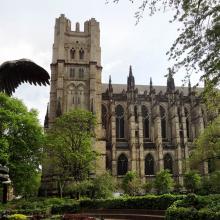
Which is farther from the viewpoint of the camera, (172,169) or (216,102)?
(172,169)

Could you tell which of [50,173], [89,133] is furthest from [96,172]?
[89,133]

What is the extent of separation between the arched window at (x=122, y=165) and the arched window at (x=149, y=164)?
3519 mm

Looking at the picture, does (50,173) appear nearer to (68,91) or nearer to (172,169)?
(68,91)

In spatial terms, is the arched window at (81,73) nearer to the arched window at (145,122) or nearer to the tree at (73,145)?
the arched window at (145,122)

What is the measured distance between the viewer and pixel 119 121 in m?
62.0

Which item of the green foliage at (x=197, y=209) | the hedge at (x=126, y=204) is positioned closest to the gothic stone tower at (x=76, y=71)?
the hedge at (x=126, y=204)

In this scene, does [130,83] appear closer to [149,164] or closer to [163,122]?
[163,122]

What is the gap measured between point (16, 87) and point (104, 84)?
61.6 meters

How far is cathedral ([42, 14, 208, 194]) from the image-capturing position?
184 ft

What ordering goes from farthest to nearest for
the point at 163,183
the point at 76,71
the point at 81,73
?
1. the point at 76,71
2. the point at 81,73
3. the point at 163,183

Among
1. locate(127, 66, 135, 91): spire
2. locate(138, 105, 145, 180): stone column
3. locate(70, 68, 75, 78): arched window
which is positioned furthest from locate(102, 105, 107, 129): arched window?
locate(70, 68, 75, 78): arched window

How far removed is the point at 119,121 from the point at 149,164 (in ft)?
28.8

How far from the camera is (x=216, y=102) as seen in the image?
13.6 m

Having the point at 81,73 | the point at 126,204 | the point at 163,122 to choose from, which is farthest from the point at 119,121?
the point at 126,204
